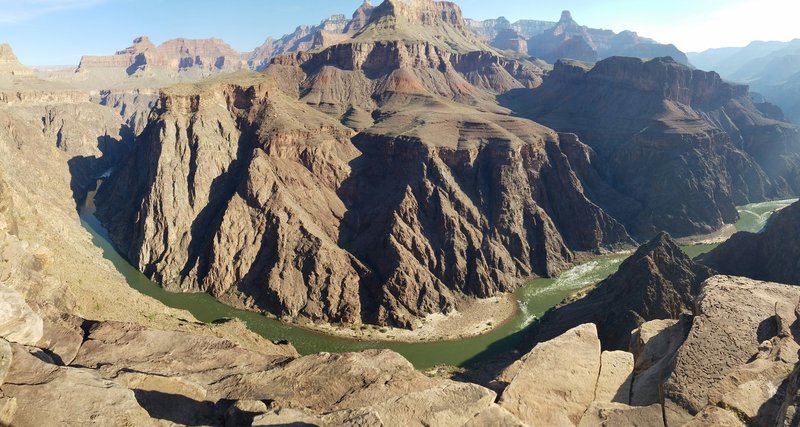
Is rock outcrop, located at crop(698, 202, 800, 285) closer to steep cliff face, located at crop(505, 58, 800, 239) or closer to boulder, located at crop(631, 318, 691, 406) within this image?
steep cliff face, located at crop(505, 58, 800, 239)

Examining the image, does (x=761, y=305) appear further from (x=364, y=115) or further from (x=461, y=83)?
(x=461, y=83)

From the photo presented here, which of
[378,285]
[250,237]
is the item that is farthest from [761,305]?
[250,237]

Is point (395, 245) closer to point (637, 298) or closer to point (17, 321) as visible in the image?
point (637, 298)

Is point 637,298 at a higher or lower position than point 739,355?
lower

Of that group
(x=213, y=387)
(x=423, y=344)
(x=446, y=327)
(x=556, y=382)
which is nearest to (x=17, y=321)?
(x=213, y=387)

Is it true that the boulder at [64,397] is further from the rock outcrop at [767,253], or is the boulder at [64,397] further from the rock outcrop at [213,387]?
the rock outcrop at [767,253]

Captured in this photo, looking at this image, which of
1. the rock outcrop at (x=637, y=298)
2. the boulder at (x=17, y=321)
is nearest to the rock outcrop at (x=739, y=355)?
the boulder at (x=17, y=321)
